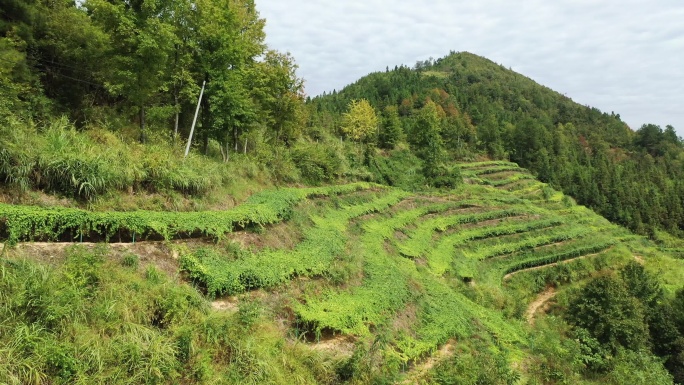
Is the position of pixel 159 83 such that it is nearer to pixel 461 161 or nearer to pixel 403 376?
pixel 403 376

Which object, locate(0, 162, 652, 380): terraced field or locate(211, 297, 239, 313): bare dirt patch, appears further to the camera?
locate(0, 162, 652, 380): terraced field

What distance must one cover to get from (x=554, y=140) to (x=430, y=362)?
93974 mm

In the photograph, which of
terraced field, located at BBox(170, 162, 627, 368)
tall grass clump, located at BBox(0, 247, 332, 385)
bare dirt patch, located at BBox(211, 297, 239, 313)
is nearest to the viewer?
tall grass clump, located at BBox(0, 247, 332, 385)

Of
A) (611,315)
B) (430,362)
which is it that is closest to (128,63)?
(430,362)

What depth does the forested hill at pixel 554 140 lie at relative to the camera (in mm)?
71250

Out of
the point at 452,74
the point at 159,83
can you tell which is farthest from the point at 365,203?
the point at 452,74

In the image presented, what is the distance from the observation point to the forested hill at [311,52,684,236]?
71250mm

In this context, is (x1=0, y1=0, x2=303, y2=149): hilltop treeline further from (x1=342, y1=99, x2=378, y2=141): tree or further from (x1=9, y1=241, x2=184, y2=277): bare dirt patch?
(x1=342, y1=99, x2=378, y2=141): tree

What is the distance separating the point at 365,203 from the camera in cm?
2803

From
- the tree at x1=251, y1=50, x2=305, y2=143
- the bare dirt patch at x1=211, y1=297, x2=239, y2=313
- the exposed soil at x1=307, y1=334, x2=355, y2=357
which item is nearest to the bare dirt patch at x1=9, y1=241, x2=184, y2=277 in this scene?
the bare dirt patch at x1=211, y1=297, x2=239, y2=313

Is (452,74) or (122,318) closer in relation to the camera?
(122,318)

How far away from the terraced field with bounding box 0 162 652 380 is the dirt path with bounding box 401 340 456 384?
7.5 inches

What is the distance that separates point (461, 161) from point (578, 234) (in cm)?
2947

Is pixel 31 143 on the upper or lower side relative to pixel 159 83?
lower
